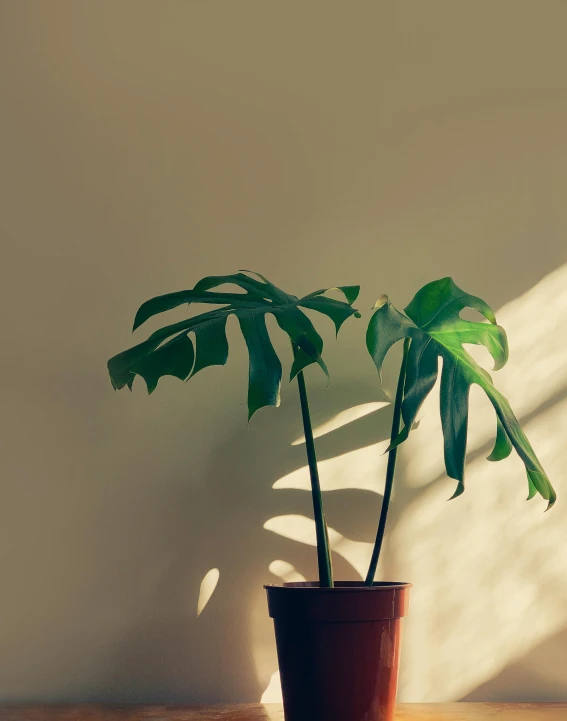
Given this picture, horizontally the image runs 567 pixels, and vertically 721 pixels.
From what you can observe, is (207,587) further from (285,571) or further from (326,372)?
(326,372)

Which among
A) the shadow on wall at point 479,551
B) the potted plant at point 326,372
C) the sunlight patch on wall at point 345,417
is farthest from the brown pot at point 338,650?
the sunlight patch on wall at point 345,417

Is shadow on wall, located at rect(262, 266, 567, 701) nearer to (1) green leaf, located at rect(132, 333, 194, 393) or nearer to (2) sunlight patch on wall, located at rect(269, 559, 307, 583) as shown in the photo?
(2) sunlight patch on wall, located at rect(269, 559, 307, 583)

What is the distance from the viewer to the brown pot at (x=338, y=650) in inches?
42.7

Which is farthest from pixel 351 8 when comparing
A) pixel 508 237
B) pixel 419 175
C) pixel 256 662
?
pixel 256 662

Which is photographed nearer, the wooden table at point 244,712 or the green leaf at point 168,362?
the green leaf at point 168,362

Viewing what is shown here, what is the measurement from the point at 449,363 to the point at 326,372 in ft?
0.66

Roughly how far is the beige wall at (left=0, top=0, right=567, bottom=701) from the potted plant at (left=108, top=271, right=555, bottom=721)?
0.84 feet

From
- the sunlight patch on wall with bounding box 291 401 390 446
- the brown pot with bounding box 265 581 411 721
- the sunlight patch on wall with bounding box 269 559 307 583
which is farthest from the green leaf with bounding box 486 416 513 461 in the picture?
the sunlight patch on wall with bounding box 269 559 307 583

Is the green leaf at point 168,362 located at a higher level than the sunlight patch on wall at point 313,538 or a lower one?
higher

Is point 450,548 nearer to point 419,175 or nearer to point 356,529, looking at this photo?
point 356,529

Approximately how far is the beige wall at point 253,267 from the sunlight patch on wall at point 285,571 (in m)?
0.01

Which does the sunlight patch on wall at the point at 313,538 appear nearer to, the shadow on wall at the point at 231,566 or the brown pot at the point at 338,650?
Result: the shadow on wall at the point at 231,566

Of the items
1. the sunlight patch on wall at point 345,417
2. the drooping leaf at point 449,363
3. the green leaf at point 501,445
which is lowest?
the green leaf at point 501,445

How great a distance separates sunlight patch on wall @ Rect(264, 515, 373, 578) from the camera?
137cm
